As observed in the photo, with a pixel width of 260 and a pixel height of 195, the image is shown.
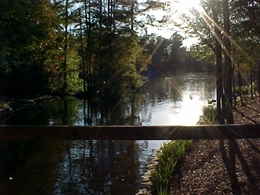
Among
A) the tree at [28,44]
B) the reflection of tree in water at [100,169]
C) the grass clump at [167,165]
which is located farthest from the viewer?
the tree at [28,44]

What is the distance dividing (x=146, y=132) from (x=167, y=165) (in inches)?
180

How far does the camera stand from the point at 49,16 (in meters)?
28.2

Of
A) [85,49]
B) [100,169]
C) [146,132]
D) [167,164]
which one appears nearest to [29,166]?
[100,169]

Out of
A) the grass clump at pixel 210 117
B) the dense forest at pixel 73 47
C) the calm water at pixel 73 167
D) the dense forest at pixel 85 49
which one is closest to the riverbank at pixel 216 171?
the calm water at pixel 73 167

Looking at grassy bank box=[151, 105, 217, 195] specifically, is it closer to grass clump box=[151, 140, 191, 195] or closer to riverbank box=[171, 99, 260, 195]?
grass clump box=[151, 140, 191, 195]

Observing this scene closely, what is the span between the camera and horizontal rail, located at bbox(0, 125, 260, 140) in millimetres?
3207

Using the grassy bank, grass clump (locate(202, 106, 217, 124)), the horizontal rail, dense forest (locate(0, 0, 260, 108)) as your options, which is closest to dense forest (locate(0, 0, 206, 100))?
dense forest (locate(0, 0, 260, 108))

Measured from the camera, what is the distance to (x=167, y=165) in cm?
763

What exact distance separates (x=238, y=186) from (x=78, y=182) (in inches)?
154

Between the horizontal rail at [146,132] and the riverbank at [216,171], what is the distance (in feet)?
8.81

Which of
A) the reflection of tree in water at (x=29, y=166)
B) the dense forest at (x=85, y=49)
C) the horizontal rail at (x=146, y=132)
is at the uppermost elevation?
the dense forest at (x=85, y=49)

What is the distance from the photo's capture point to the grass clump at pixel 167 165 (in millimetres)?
6798

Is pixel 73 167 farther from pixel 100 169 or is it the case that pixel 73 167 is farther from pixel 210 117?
pixel 210 117

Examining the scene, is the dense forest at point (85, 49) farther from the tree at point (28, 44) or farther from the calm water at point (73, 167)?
the calm water at point (73, 167)
